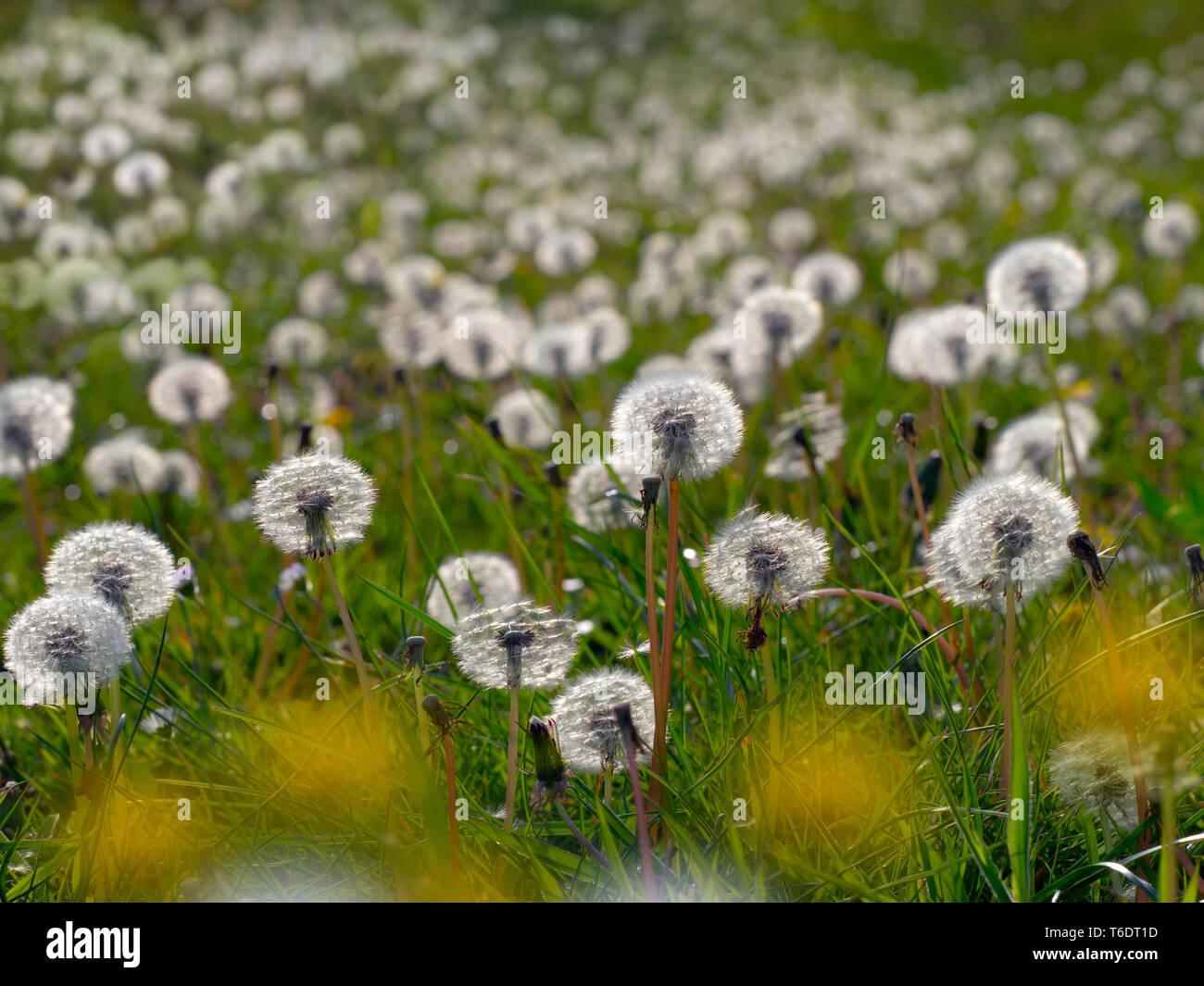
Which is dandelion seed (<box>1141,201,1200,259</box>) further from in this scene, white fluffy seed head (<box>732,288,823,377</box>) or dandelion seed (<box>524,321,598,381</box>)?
dandelion seed (<box>524,321,598,381</box>)

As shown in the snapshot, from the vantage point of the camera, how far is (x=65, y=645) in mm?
1958

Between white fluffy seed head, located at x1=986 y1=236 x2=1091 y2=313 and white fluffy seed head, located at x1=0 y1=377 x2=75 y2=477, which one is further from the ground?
white fluffy seed head, located at x1=986 y1=236 x2=1091 y2=313

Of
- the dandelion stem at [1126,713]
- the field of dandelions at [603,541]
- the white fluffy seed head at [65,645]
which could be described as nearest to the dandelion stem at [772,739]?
Answer: the field of dandelions at [603,541]

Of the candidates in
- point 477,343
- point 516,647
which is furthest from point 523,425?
point 516,647

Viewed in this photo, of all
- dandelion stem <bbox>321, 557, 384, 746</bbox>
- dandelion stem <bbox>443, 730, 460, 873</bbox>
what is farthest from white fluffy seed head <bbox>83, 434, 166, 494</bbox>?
dandelion stem <bbox>443, 730, 460, 873</bbox>

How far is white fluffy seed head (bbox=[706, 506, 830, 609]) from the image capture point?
79.2 inches

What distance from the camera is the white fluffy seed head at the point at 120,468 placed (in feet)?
12.8

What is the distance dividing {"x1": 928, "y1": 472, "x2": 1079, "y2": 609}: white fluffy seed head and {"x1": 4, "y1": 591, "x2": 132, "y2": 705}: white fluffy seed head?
4.84ft

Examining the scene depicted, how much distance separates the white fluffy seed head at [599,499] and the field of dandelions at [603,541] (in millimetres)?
36

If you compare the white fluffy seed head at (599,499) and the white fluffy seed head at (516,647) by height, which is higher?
the white fluffy seed head at (599,499)

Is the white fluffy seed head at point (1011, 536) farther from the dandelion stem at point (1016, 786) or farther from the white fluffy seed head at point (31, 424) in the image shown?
the white fluffy seed head at point (31, 424)

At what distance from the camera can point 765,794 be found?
6.80ft
